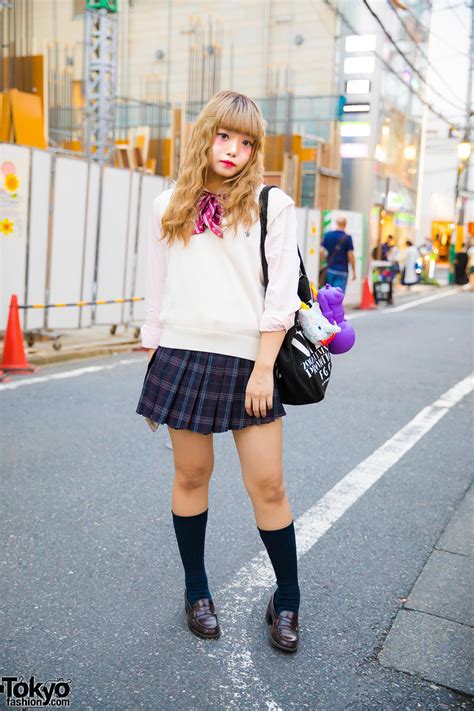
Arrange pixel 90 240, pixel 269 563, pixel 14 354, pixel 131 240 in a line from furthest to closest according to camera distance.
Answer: pixel 131 240, pixel 90 240, pixel 14 354, pixel 269 563

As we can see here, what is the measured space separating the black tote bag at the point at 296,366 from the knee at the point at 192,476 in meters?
0.39

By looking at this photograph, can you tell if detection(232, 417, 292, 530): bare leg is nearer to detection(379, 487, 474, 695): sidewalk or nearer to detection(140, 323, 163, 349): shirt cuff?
detection(140, 323, 163, 349): shirt cuff

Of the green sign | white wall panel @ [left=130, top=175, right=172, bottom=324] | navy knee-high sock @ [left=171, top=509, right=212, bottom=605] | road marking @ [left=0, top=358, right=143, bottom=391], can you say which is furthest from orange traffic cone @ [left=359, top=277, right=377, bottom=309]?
navy knee-high sock @ [left=171, top=509, right=212, bottom=605]

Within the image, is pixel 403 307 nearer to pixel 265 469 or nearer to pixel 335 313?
pixel 335 313

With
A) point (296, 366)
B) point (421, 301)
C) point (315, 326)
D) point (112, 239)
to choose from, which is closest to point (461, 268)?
point (421, 301)

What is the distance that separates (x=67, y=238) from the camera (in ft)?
30.3

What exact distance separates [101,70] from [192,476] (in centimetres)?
1024

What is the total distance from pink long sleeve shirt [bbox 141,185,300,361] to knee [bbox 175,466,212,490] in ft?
1.46

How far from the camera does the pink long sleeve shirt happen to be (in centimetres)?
237

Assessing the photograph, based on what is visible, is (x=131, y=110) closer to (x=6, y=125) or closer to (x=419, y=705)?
(x=6, y=125)

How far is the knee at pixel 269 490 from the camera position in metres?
2.51

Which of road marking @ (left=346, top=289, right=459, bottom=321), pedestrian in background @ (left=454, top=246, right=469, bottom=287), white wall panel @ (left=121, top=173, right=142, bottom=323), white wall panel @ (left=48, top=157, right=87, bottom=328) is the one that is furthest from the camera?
pedestrian in background @ (left=454, top=246, right=469, bottom=287)

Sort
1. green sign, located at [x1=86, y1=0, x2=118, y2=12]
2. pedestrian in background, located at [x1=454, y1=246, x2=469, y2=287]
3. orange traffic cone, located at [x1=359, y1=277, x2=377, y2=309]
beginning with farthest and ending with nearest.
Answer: pedestrian in background, located at [x1=454, y1=246, x2=469, y2=287] < orange traffic cone, located at [x1=359, y1=277, x2=377, y2=309] < green sign, located at [x1=86, y1=0, x2=118, y2=12]

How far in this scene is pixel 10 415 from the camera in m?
5.85
